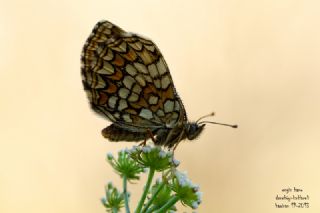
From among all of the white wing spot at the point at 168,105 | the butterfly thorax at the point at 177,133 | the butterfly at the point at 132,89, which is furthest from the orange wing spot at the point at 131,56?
the butterfly thorax at the point at 177,133

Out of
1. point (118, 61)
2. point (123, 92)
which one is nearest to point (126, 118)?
point (123, 92)

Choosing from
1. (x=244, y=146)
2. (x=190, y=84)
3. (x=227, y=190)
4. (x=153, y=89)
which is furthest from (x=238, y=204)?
(x=153, y=89)

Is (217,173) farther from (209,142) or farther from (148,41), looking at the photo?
(148,41)

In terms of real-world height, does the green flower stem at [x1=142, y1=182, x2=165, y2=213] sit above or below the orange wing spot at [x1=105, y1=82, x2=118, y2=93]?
below

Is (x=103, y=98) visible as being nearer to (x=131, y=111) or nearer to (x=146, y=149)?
(x=131, y=111)

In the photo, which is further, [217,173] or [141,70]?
[217,173]

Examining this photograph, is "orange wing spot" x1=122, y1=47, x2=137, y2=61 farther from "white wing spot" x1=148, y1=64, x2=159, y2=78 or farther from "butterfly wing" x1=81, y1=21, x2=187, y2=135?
"white wing spot" x1=148, y1=64, x2=159, y2=78

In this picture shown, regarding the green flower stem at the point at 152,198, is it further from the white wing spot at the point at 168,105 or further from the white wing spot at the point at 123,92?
the white wing spot at the point at 123,92

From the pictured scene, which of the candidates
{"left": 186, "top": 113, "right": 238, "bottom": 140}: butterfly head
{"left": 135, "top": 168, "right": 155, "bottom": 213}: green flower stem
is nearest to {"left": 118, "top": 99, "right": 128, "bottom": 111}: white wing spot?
{"left": 186, "top": 113, "right": 238, "bottom": 140}: butterfly head
